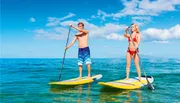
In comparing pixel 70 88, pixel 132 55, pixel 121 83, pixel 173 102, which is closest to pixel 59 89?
pixel 70 88

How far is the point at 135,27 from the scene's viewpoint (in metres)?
11.4

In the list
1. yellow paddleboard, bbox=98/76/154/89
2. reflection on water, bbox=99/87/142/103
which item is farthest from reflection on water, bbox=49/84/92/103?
yellow paddleboard, bbox=98/76/154/89

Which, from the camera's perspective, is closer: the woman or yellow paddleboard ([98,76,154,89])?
yellow paddleboard ([98,76,154,89])

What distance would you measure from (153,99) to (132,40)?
11.3 ft

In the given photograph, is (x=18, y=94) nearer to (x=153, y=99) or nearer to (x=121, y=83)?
(x=121, y=83)

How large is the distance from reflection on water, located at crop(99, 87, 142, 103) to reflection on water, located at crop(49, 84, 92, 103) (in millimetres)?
568

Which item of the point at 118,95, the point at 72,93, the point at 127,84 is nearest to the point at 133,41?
the point at 127,84

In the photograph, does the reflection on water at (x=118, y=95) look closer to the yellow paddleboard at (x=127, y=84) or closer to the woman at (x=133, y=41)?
the yellow paddleboard at (x=127, y=84)

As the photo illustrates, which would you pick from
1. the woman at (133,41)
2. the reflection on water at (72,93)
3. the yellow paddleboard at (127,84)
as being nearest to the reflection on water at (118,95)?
the yellow paddleboard at (127,84)

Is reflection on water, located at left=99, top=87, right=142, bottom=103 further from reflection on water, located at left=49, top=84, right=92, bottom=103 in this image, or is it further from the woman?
the woman

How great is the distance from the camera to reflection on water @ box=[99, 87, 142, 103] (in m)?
8.45

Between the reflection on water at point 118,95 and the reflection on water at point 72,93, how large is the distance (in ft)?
1.86

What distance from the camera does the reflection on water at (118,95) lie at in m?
8.45

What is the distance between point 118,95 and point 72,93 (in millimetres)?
1791
